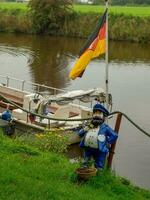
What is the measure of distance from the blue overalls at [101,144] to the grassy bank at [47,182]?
36 centimetres

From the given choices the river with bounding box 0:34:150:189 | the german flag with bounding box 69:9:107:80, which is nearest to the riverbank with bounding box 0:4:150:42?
the river with bounding box 0:34:150:189

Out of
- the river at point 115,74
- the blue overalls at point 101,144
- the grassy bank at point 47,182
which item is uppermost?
the blue overalls at point 101,144

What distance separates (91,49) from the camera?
492 inches

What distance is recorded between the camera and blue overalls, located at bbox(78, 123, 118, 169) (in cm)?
822

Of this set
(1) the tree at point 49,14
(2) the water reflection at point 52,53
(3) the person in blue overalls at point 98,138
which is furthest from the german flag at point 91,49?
(1) the tree at point 49,14

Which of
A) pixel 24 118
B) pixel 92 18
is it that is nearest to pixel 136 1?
pixel 92 18

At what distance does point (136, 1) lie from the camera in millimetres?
106500

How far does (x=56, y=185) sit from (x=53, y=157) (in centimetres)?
230

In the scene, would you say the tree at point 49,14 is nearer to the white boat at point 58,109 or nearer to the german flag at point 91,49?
the white boat at point 58,109

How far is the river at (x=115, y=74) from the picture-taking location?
17.6m

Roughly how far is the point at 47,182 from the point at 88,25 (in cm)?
5695

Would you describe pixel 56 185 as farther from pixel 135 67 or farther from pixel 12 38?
pixel 12 38

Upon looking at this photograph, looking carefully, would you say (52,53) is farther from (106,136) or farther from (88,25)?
(106,136)

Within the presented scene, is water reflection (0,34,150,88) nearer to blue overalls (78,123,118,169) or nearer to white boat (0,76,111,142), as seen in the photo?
white boat (0,76,111,142)
